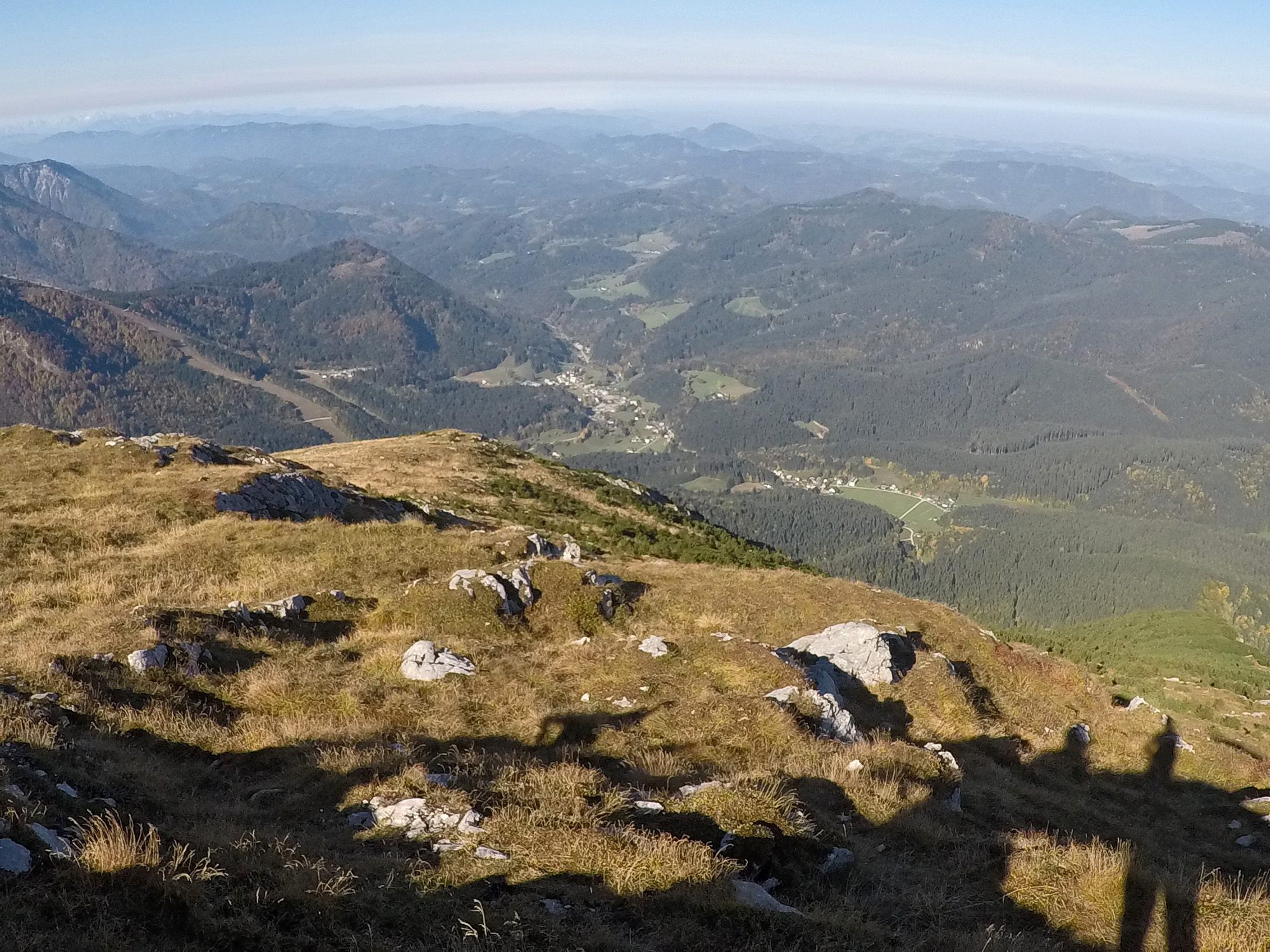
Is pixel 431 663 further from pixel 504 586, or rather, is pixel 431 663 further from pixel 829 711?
pixel 829 711

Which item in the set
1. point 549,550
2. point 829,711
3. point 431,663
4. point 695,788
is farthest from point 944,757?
point 549,550

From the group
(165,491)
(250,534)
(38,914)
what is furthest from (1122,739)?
(165,491)

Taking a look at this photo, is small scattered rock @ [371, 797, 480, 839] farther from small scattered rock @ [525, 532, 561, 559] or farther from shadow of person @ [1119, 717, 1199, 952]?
small scattered rock @ [525, 532, 561, 559]

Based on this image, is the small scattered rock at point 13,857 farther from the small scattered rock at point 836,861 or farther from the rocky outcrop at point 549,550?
the rocky outcrop at point 549,550

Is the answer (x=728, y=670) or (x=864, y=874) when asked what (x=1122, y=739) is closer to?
(x=728, y=670)

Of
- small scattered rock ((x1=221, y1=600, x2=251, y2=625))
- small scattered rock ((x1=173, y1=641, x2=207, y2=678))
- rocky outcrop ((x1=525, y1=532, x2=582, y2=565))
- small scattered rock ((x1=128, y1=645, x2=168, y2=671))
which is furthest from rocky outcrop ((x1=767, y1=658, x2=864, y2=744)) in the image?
small scattered rock ((x1=128, y1=645, x2=168, y2=671))

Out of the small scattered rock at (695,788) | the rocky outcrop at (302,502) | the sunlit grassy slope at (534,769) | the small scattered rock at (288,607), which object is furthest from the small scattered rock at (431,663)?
the rocky outcrop at (302,502)

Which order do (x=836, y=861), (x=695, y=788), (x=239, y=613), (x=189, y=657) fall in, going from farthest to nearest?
(x=239, y=613), (x=189, y=657), (x=695, y=788), (x=836, y=861)
